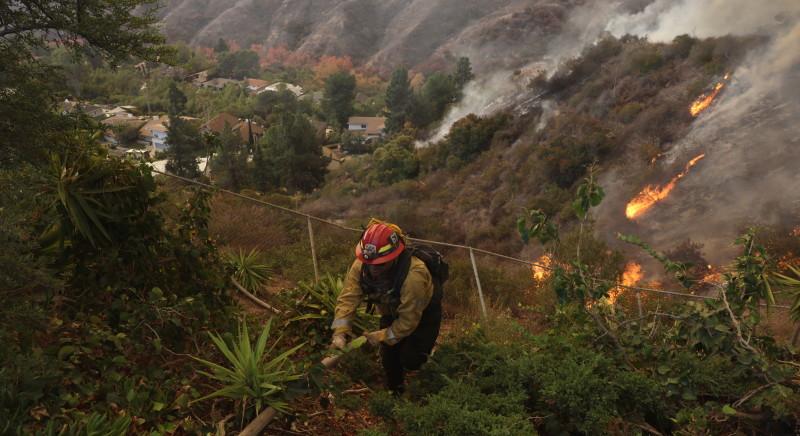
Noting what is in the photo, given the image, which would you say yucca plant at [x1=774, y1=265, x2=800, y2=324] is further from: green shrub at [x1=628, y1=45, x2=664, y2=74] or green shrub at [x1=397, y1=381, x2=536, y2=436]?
green shrub at [x1=628, y1=45, x2=664, y2=74]

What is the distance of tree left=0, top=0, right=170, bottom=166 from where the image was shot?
13.8 ft

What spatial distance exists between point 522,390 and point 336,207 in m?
27.7

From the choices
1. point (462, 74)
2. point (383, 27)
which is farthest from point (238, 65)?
point (462, 74)

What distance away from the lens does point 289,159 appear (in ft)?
125

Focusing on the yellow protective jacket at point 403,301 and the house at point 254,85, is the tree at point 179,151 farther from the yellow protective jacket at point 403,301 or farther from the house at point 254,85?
the house at point 254,85

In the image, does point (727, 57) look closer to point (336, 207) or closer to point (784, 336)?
point (336, 207)

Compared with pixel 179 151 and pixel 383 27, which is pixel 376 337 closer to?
pixel 179 151

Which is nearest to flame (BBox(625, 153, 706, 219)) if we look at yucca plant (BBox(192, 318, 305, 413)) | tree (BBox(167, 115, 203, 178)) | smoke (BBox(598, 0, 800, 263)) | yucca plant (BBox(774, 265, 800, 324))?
smoke (BBox(598, 0, 800, 263))

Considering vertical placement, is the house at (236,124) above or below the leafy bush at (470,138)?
above

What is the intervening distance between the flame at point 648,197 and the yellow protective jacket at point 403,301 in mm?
18933

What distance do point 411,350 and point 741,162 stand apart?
22.0 metres

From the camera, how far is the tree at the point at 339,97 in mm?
60781

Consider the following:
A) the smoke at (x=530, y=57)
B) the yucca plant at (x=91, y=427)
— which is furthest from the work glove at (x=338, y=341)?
the smoke at (x=530, y=57)

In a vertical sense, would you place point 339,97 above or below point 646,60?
below
